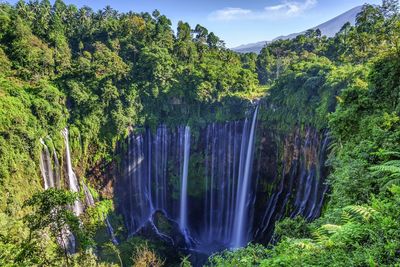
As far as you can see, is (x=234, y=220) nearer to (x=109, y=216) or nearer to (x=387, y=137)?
(x=109, y=216)

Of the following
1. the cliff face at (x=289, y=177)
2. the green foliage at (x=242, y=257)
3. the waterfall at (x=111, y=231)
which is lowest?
the waterfall at (x=111, y=231)

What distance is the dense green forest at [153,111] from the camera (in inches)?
262

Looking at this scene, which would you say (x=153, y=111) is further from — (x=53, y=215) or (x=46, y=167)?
(x=53, y=215)

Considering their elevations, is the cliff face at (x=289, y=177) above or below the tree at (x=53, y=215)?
below

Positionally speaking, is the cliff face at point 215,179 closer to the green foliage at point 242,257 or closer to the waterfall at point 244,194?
the waterfall at point 244,194

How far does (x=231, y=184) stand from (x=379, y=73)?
52.4 feet

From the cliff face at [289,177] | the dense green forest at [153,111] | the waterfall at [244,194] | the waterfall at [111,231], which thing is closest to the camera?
the dense green forest at [153,111]

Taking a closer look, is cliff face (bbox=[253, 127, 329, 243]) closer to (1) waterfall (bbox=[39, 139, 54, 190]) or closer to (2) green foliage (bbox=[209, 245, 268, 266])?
(2) green foliage (bbox=[209, 245, 268, 266])

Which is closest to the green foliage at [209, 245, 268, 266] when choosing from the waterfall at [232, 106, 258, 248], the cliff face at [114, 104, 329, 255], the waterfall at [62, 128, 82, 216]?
the cliff face at [114, 104, 329, 255]

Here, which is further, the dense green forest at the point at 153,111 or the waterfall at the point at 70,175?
the waterfall at the point at 70,175

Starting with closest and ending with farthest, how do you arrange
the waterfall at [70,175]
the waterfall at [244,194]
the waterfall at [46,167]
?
1. the waterfall at [46,167]
2. the waterfall at [70,175]
3. the waterfall at [244,194]

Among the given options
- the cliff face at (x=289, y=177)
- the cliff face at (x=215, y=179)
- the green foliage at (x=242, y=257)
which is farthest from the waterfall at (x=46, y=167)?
the green foliage at (x=242, y=257)

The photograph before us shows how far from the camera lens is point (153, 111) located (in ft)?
84.0

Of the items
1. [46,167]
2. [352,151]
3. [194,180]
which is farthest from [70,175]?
[352,151]
